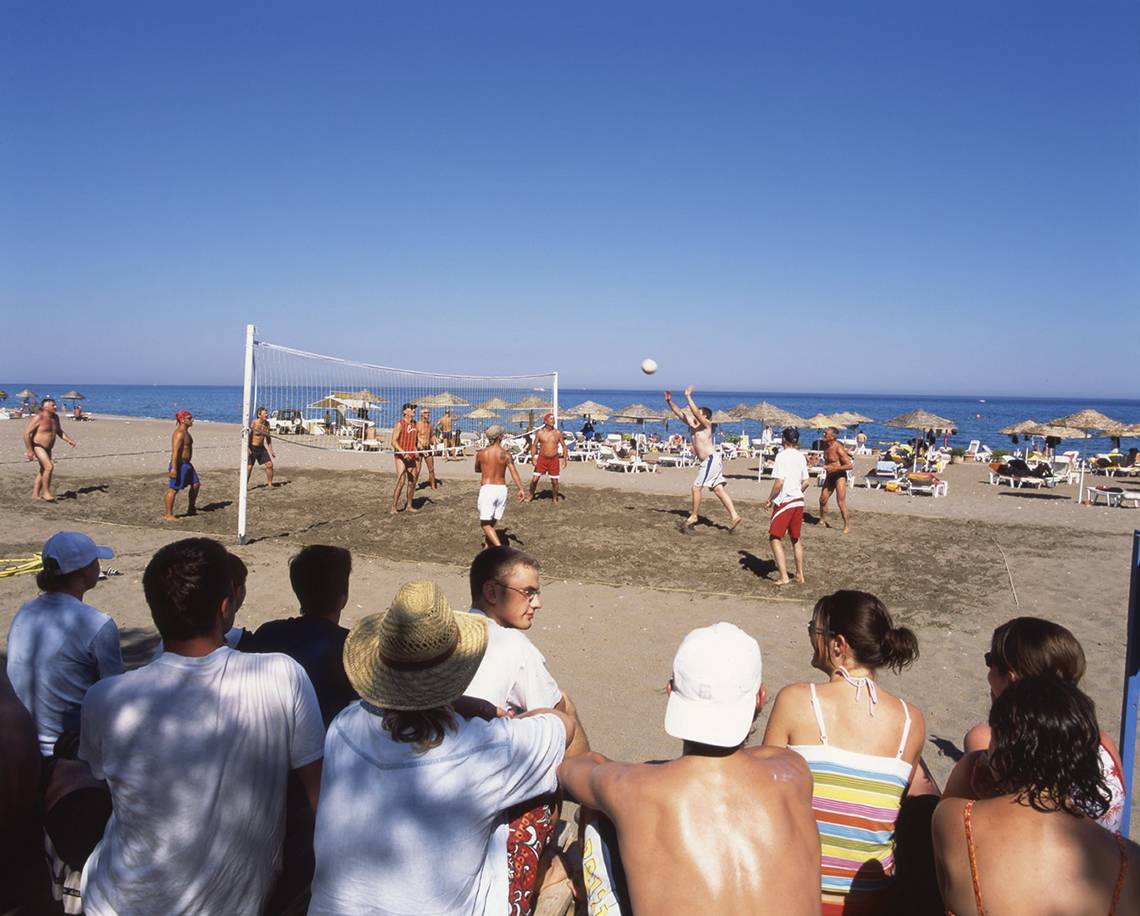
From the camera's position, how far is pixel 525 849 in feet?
7.23

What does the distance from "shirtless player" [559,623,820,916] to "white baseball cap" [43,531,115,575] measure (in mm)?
2581

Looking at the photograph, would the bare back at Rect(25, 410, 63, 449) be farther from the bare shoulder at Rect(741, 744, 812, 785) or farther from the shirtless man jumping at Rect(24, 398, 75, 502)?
the bare shoulder at Rect(741, 744, 812, 785)

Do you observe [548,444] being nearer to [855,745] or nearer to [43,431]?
[43,431]

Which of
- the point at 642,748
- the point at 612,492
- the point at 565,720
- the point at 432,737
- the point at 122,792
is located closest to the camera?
the point at 432,737

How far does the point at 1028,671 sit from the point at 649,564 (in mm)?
7078

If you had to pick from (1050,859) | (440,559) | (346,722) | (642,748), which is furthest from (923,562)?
(346,722)

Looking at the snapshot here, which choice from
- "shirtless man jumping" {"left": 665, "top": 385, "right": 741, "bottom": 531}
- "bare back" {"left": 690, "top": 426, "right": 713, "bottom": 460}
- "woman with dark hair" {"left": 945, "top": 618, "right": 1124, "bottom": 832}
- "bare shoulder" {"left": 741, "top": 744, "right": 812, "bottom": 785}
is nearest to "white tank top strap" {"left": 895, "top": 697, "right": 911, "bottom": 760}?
"woman with dark hair" {"left": 945, "top": 618, "right": 1124, "bottom": 832}

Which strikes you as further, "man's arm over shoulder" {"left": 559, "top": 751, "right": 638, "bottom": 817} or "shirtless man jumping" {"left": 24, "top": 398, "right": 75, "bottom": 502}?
"shirtless man jumping" {"left": 24, "top": 398, "right": 75, "bottom": 502}

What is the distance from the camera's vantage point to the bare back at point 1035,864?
1705mm

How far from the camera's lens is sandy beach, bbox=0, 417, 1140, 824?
580 centimetres

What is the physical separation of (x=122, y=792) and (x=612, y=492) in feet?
46.3

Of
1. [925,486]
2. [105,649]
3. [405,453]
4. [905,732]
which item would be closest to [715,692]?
[905,732]

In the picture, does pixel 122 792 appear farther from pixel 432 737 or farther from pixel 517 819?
pixel 517 819

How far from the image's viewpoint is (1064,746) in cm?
180
